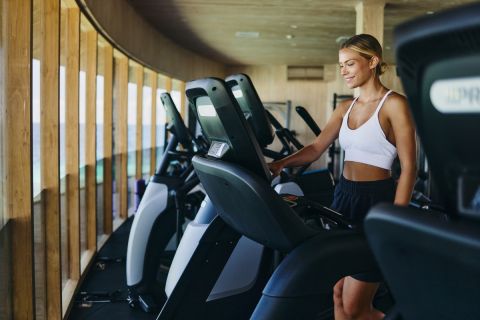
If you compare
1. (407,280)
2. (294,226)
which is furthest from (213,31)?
(407,280)

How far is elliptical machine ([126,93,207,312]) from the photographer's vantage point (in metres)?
3.48

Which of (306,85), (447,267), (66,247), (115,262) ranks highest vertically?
(306,85)

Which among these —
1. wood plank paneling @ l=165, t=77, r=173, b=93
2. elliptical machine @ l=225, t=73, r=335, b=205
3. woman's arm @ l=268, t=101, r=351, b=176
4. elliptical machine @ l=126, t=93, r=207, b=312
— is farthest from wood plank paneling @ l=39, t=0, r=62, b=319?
wood plank paneling @ l=165, t=77, r=173, b=93

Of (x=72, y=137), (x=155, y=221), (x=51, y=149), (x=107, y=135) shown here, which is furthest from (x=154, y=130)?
(x=51, y=149)

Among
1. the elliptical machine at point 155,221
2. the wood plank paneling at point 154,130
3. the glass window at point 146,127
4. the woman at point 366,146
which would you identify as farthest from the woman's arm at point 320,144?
the wood plank paneling at point 154,130

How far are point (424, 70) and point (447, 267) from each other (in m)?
0.26

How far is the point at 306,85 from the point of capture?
13.2m

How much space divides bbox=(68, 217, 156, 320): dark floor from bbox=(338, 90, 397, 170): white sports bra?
185 centimetres

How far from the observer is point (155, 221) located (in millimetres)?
3582

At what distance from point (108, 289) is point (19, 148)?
183 centimetres

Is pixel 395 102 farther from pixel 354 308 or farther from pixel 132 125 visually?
pixel 132 125

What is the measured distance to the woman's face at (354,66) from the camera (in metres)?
2.14

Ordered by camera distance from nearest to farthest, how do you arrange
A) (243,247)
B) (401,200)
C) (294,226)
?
(294,226), (401,200), (243,247)

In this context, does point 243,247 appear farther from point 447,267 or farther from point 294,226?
point 447,267
